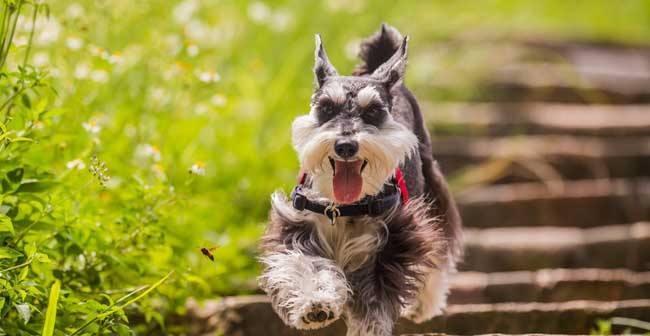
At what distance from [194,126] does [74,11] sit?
114cm

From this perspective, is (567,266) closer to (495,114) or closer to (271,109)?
(271,109)

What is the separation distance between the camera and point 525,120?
9375 mm

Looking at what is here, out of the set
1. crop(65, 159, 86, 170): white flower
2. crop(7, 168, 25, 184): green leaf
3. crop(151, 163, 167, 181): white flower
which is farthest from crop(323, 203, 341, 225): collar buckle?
crop(7, 168, 25, 184): green leaf

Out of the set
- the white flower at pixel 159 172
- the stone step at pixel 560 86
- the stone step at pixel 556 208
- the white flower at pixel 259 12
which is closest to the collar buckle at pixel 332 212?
the white flower at pixel 159 172

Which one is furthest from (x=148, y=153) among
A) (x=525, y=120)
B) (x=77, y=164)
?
(x=525, y=120)

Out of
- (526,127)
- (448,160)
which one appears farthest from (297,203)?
(526,127)

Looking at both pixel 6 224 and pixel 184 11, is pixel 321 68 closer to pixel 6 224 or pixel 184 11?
pixel 6 224

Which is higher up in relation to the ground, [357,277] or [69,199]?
[69,199]

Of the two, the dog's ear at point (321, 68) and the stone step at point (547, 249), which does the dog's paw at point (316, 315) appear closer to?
the dog's ear at point (321, 68)

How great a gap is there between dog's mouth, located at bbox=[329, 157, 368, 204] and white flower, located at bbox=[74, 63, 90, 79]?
177 centimetres

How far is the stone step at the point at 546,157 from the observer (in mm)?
8438

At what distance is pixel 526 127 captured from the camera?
9.28 metres

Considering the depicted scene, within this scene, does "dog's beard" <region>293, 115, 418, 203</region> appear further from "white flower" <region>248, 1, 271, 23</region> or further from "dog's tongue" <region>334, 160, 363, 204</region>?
"white flower" <region>248, 1, 271, 23</region>

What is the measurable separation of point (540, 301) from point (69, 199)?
2.48 meters
